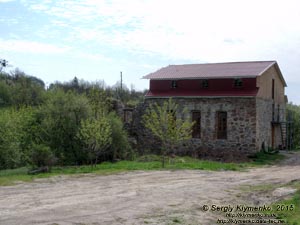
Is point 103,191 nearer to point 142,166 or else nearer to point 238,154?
point 142,166

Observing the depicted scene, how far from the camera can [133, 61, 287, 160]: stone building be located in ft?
87.8

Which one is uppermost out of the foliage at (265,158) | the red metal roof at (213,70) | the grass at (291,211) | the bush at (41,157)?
the red metal roof at (213,70)

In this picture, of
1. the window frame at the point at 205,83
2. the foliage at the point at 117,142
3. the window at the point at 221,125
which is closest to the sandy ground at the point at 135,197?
the foliage at the point at 117,142

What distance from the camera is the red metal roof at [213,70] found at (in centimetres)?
2781

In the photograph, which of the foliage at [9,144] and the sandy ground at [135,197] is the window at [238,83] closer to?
the sandy ground at [135,197]

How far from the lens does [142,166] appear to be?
20.7 meters

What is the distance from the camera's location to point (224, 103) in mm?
27375

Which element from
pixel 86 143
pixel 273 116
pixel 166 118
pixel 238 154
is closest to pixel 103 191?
pixel 86 143

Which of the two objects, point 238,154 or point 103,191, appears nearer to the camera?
point 103,191

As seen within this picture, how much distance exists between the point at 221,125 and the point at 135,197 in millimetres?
15513

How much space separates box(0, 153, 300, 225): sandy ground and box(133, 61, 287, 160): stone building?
7492 millimetres

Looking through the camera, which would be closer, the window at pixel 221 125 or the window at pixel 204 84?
the window at pixel 221 125

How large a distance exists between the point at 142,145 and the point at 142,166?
9.69 m

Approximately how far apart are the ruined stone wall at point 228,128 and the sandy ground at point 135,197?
7209 mm
